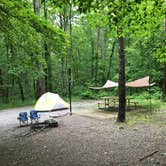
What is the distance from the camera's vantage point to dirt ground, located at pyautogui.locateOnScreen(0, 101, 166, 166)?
15.2ft

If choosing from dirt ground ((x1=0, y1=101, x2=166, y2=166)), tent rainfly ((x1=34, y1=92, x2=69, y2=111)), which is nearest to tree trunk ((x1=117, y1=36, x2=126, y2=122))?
dirt ground ((x1=0, y1=101, x2=166, y2=166))

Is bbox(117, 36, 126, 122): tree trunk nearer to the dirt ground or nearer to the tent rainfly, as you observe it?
the dirt ground

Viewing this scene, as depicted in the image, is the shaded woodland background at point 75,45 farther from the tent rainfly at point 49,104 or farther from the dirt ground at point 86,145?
the dirt ground at point 86,145

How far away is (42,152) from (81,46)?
2015cm

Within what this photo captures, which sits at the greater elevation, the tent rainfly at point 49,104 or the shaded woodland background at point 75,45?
the shaded woodland background at point 75,45

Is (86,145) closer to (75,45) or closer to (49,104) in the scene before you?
(49,104)

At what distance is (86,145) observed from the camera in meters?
5.73

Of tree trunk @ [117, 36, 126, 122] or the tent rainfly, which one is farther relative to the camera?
the tent rainfly

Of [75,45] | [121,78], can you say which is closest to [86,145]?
[121,78]

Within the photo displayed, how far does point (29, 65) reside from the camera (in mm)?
7500

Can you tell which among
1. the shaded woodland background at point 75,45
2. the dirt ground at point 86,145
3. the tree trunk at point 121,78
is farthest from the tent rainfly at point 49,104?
the tree trunk at point 121,78

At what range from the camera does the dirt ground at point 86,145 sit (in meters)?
4.64

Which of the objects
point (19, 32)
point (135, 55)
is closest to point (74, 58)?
point (135, 55)

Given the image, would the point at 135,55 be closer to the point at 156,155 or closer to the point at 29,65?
the point at 29,65
